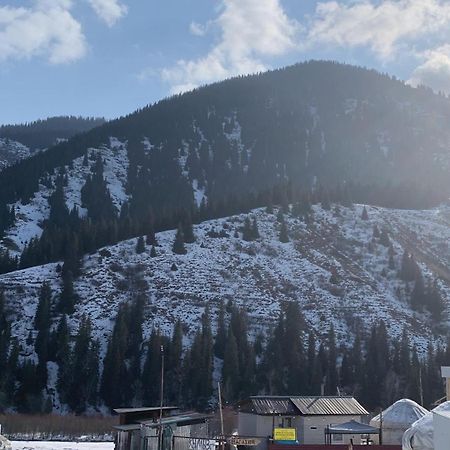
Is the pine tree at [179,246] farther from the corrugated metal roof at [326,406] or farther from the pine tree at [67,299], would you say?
the corrugated metal roof at [326,406]

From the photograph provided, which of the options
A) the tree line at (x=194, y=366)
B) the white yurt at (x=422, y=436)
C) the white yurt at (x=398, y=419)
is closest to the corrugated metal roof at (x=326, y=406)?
the white yurt at (x=398, y=419)

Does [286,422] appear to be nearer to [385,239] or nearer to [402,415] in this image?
[402,415]

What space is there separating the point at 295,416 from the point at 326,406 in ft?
8.65

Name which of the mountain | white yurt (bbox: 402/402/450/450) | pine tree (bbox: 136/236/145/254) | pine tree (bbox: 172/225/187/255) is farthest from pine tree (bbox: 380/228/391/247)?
white yurt (bbox: 402/402/450/450)

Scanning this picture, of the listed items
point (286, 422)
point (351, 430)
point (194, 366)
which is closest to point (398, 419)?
point (351, 430)

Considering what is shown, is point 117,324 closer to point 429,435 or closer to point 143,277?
point 143,277

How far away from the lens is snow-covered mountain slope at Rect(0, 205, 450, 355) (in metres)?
102

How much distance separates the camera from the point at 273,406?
154 feet

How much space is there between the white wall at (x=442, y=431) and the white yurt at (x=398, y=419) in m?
32.9

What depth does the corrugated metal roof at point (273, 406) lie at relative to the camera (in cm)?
4614

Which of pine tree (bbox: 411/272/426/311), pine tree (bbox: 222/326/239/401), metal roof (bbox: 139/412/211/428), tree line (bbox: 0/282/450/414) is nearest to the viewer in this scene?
metal roof (bbox: 139/412/211/428)

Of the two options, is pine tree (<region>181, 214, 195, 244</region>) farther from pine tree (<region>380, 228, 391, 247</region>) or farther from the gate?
the gate

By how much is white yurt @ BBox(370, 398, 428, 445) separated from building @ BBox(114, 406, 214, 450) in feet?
39.5

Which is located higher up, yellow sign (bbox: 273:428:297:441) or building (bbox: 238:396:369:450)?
building (bbox: 238:396:369:450)
